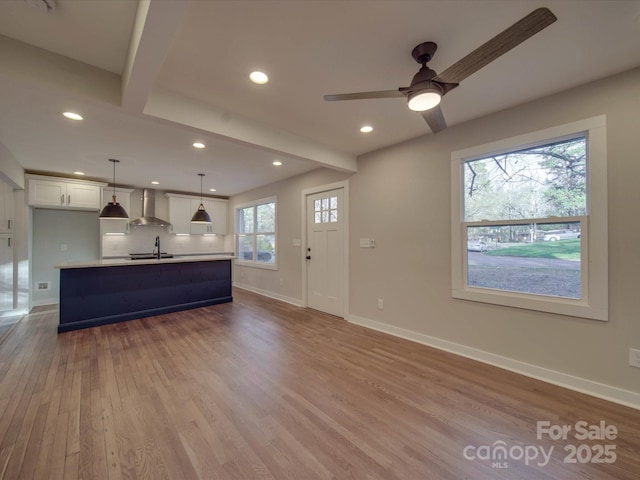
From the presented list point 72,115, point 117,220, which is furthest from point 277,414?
point 117,220

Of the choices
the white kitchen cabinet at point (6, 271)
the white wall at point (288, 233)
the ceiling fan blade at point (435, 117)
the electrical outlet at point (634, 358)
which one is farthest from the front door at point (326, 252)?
the white kitchen cabinet at point (6, 271)

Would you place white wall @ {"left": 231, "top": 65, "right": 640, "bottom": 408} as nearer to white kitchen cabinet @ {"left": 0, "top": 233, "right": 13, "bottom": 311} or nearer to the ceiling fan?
the ceiling fan

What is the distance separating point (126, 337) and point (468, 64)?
14.7 ft

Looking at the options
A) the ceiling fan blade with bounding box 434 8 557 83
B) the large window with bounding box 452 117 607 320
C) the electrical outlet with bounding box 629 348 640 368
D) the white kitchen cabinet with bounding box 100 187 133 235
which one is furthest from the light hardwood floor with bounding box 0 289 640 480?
the white kitchen cabinet with bounding box 100 187 133 235

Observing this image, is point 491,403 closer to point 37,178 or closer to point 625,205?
point 625,205

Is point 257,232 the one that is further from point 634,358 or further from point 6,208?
point 634,358

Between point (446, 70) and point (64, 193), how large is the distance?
21.4 feet

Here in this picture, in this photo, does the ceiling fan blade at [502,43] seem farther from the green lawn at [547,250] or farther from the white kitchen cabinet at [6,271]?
the white kitchen cabinet at [6,271]

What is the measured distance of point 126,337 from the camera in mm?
3357

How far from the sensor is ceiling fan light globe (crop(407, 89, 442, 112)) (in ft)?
5.16

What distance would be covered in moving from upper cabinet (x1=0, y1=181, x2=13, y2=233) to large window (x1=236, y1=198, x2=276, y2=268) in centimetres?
396

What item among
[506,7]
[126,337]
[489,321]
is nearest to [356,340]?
[489,321]

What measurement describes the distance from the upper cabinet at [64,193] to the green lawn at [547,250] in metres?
7.02

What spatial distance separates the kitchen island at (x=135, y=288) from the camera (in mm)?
3676
